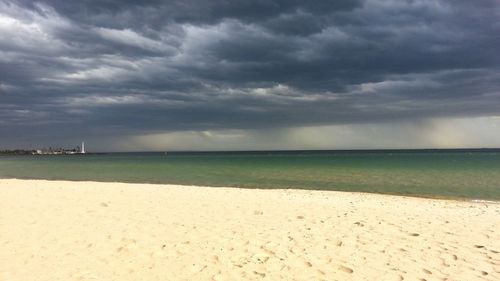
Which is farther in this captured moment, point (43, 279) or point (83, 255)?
point (83, 255)

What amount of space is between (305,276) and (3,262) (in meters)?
5.99

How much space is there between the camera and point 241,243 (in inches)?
348

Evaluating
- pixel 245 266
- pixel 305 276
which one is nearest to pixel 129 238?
pixel 245 266

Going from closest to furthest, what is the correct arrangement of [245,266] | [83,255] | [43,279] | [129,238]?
[43,279] → [245,266] → [83,255] → [129,238]

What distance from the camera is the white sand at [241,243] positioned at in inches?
278

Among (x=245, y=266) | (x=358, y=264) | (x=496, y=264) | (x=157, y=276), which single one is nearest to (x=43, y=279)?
(x=157, y=276)

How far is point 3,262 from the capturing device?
24.7 feet

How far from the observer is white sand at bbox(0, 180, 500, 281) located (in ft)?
23.1

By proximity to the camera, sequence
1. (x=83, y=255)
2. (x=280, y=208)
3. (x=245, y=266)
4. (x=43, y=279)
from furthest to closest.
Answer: (x=280, y=208) < (x=83, y=255) < (x=245, y=266) < (x=43, y=279)

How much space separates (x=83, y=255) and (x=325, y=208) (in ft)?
29.8

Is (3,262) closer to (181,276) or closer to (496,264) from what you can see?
(181,276)

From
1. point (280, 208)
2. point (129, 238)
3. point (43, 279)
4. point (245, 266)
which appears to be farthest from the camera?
point (280, 208)

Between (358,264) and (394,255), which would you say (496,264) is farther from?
(358,264)

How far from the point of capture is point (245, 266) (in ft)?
24.0
